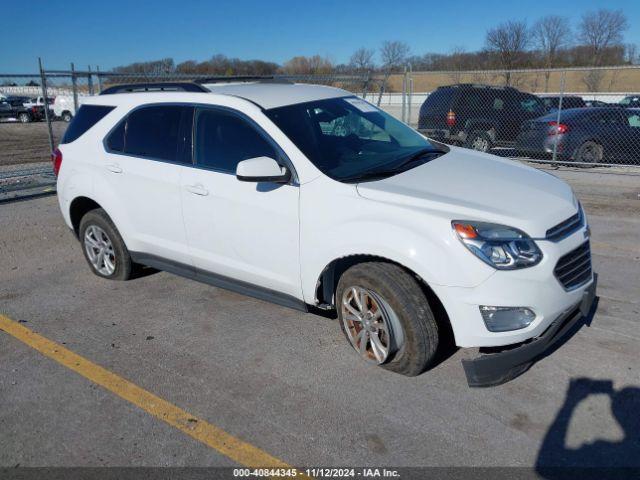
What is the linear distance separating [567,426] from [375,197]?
67.2 inches

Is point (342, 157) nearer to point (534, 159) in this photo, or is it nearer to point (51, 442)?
point (51, 442)

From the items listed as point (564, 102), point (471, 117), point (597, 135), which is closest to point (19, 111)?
point (471, 117)

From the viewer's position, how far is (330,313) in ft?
14.9

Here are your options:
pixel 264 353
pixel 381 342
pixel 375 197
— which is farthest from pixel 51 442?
pixel 375 197

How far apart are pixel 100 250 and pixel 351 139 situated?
9.01ft

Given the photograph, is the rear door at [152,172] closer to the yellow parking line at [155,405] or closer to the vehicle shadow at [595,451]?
the yellow parking line at [155,405]

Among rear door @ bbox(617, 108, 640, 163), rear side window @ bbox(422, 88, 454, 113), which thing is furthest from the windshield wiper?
rear side window @ bbox(422, 88, 454, 113)

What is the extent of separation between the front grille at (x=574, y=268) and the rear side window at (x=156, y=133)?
291cm

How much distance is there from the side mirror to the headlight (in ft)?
4.03

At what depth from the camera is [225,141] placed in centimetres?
430

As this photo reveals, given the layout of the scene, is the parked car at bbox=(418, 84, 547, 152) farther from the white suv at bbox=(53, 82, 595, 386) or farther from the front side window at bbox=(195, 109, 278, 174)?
the front side window at bbox=(195, 109, 278, 174)

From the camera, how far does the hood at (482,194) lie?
331 cm

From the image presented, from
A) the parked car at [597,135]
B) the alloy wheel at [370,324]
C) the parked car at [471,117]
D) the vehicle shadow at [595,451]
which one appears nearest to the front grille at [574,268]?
the vehicle shadow at [595,451]

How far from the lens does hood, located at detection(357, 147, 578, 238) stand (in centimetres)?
331
